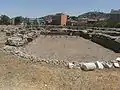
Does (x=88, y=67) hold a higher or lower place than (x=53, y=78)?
higher

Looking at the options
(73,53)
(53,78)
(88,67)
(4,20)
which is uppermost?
(4,20)

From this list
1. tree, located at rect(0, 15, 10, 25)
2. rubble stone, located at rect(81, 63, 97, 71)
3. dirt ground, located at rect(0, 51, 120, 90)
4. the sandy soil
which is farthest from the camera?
tree, located at rect(0, 15, 10, 25)

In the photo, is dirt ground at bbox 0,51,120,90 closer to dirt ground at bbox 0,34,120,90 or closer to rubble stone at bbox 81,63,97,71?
dirt ground at bbox 0,34,120,90

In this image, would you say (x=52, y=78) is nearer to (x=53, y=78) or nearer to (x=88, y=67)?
(x=53, y=78)

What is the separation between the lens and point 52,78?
8609 millimetres

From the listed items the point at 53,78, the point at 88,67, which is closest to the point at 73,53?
the point at 88,67

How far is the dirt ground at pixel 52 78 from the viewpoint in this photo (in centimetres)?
780

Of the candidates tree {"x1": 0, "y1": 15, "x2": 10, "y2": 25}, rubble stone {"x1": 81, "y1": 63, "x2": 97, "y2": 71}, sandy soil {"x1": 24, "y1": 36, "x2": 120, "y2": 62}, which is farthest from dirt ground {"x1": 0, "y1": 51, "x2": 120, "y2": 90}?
tree {"x1": 0, "y1": 15, "x2": 10, "y2": 25}

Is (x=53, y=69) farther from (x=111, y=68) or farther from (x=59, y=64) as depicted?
(x=111, y=68)

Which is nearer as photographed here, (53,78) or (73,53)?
(53,78)

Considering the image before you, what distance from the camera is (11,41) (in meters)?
19.0

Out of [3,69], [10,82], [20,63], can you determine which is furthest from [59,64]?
[10,82]

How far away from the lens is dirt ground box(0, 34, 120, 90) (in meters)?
7.80

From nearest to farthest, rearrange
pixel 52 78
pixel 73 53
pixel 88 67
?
pixel 52 78 → pixel 88 67 → pixel 73 53
